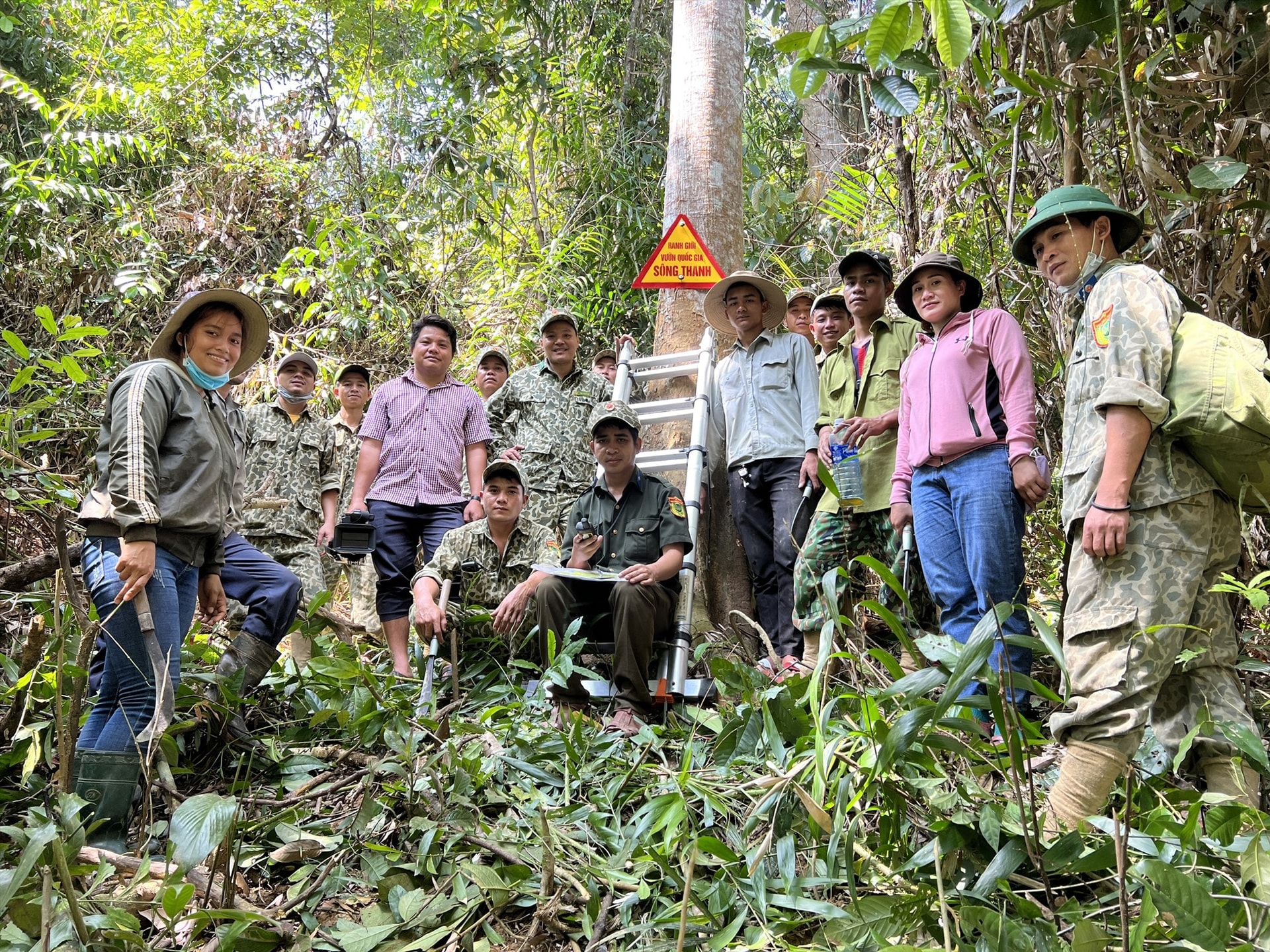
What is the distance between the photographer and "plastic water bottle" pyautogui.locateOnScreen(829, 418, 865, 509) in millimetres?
4160

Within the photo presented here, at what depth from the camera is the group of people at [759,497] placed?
2.56 meters

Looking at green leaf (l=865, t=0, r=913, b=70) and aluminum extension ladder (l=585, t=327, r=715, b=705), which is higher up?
green leaf (l=865, t=0, r=913, b=70)

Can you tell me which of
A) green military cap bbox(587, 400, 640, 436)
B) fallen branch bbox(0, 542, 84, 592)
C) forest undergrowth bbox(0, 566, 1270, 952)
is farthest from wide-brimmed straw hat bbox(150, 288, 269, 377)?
green military cap bbox(587, 400, 640, 436)

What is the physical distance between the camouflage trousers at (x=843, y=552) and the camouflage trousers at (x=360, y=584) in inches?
115

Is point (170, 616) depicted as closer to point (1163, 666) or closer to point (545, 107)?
point (1163, 666)

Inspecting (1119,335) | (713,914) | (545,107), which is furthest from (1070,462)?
(545,107)

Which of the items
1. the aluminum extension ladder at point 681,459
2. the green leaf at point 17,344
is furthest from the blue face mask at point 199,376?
the aluminum extension ladder at point 681,459

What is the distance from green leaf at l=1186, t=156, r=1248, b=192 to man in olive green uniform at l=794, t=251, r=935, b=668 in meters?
1.62

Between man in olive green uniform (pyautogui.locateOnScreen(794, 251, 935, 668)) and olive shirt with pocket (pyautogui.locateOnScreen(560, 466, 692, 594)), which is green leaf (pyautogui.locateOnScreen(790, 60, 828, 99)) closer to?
man in olive green uniform (pyautogui.locateOnScreen(794, 251, 935, 668))

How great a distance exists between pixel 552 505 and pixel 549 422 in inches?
17.9

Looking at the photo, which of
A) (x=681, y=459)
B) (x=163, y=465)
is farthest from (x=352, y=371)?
(x=163, y=465)

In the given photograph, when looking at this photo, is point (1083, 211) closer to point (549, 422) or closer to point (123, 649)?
point (123, 649)

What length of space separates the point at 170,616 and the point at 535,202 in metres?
7.76

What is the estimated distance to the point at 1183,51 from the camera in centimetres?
303
